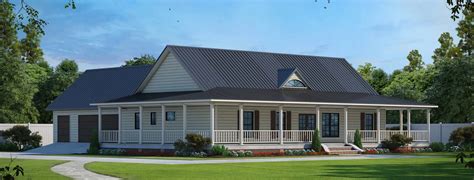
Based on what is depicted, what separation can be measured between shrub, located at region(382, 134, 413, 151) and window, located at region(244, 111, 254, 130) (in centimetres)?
908

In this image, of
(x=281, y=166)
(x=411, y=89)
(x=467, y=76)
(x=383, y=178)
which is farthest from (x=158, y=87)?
(x=411, y=89)

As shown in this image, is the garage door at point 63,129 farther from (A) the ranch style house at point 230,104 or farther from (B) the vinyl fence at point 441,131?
(B) the vinyl fence at point 441,131

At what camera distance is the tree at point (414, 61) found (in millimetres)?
106375

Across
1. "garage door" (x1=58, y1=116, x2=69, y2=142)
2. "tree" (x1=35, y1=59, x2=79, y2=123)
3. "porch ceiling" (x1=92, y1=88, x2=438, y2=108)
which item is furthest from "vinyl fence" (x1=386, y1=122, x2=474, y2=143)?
"tree" (x1=35, y1=59, x2=79, y2=123)

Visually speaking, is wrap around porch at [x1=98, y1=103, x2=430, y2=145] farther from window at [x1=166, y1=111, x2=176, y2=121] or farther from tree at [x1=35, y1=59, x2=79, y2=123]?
tree at [x1=35, y1=59, x2=79, y2=123]

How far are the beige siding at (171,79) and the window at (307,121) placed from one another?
7277 mm

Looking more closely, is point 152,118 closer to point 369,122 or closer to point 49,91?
point 369,122

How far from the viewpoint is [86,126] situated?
5272cm

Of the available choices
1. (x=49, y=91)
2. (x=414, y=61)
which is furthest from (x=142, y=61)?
(x=414, y=61)

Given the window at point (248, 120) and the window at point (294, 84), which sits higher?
the window at point (294, 84)

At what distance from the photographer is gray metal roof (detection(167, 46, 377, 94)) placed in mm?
45938

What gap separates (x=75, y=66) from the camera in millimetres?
99625

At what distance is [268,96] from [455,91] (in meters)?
26.6

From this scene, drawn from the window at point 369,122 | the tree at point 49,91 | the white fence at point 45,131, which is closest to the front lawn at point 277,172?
the window at point 369,122
